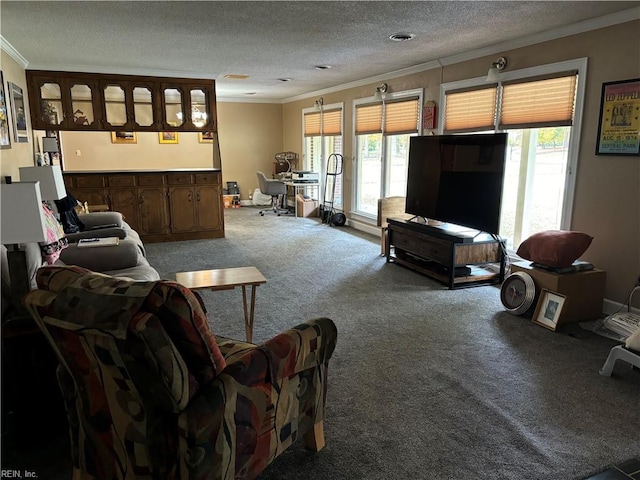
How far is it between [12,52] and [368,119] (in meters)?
4.58

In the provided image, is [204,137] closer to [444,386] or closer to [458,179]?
[458,179]

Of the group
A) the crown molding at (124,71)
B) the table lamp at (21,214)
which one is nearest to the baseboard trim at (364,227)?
the crown molding at (124,71)

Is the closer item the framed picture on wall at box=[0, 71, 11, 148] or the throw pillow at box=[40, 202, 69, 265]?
the throw pillow at box=[40, 202, 69, 265]

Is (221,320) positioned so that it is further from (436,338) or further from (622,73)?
(622,73)

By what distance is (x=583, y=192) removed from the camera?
12.5 feet

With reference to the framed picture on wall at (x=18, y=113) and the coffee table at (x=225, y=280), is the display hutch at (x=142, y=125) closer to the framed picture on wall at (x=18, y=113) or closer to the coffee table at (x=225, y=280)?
the framed picture on wall at (x=18, y=113)

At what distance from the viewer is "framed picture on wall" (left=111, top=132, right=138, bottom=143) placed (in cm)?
810

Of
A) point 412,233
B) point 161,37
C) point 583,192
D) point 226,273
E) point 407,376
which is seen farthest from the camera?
point 412,233

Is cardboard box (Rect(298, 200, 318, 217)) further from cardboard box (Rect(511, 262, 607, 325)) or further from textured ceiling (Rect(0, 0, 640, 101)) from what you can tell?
cardboard box (Rect(511, 262, 607, 325))

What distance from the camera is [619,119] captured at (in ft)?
11.3

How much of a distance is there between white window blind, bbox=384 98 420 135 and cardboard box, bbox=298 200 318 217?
2664 millimetres

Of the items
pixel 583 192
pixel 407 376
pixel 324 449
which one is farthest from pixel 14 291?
pixel 583 192

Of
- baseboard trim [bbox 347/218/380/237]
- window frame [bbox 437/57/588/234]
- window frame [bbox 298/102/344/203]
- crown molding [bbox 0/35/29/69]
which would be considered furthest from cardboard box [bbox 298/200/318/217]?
window frame [bbox 437/57/588/234]

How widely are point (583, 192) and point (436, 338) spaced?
1.87m
